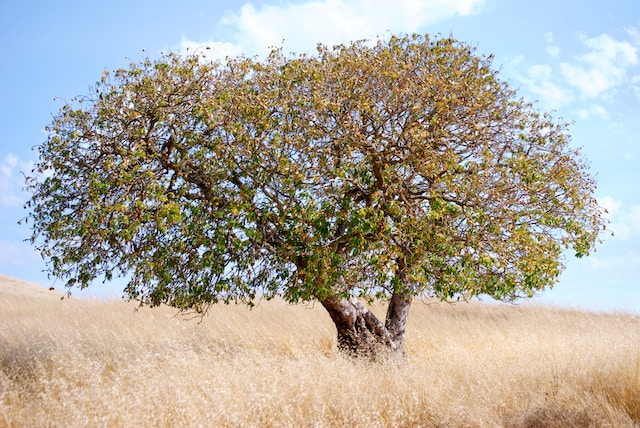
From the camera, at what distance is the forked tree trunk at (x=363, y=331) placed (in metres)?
14.7

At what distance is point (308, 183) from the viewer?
39.4 feet

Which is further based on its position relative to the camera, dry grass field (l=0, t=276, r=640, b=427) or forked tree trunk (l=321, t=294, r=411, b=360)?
forked tree trunk (l=321, t=294, r=411, b=360)

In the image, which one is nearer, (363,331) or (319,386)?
(319,386)

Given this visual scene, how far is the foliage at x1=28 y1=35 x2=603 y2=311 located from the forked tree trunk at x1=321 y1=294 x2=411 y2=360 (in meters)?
2.14

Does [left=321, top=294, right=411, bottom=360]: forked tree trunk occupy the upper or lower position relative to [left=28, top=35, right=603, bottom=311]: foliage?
lower

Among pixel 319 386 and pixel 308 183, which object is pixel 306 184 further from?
pixel 319 386

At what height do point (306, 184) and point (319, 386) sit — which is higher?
point (306, 184)

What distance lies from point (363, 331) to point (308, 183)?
193 inches

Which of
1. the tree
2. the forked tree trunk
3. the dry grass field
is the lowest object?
the dry grass field

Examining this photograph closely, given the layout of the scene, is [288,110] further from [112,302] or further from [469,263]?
[112,302]

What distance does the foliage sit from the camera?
11.9 meters

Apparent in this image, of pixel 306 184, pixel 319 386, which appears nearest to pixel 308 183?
pixel 306 184

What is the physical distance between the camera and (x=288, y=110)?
12445 mm

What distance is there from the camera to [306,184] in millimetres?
11859
